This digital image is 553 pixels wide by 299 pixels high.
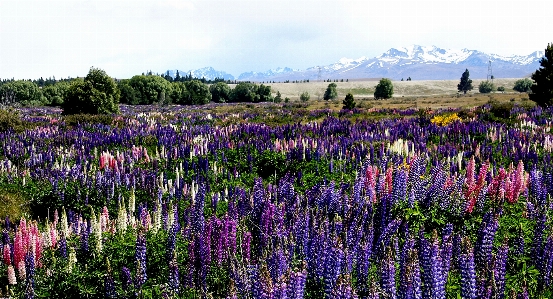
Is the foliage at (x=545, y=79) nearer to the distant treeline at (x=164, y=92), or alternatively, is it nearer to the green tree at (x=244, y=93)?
the distant treeline at (x=164, y=92)

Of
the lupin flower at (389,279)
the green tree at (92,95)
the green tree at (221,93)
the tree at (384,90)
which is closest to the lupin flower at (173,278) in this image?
the lupin flower at (389,279)

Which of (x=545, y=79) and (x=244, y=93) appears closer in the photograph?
(x=545, y=79)

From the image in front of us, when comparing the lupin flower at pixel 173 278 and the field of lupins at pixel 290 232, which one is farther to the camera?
the lupin flower at pixel 173 278

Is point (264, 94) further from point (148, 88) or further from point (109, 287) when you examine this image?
point (109, 287)

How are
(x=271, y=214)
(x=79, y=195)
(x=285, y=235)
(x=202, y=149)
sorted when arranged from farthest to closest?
1. (x=202, y=149)
2. (x=79, y=195)
3. (x=271, y=214)
4. (x=285, y=235)

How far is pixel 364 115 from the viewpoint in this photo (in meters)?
33.8

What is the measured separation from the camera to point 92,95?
32000mm

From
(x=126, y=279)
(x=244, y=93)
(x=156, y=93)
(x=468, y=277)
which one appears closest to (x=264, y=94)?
(x=244, y=93)

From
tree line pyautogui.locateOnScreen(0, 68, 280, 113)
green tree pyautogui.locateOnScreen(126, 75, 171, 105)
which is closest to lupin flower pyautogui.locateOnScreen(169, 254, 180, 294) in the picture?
tree line pyautogui.locateOnScreen(0, 68, 280, 113)

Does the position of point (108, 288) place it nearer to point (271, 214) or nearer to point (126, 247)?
point (126, 247)

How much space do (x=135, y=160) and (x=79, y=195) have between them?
412 cm

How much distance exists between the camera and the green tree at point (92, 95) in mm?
32062

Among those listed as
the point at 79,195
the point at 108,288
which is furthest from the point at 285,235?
the point at 79,195

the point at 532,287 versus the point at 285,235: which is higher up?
the point at 285,235
